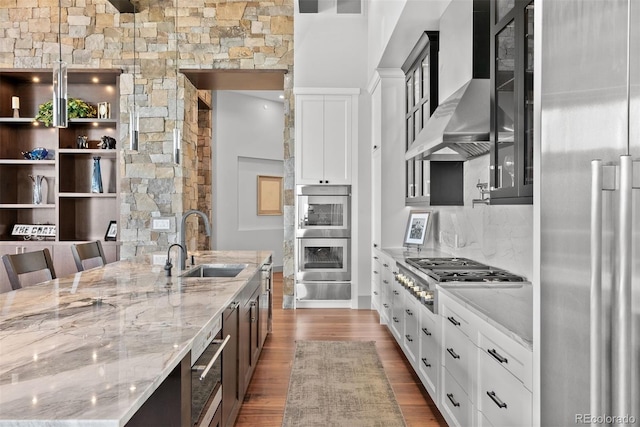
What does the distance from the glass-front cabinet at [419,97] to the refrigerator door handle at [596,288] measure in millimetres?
3250

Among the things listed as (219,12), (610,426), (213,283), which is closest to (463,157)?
(213,283)

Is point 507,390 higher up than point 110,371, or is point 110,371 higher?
point 110,371

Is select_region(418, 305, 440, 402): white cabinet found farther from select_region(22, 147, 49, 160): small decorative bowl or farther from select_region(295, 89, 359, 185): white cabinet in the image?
select_region(22, 147, 49, 160): small decorative bowl

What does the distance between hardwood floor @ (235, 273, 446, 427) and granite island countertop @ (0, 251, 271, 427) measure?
91 cm

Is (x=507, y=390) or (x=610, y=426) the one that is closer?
(x=610, y=426)

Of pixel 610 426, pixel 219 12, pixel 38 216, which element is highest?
pixel 219 12

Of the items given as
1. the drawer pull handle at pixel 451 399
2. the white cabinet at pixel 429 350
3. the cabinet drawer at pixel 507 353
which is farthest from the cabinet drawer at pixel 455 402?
the cabinet drawer at pixel 507 353

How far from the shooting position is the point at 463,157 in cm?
405

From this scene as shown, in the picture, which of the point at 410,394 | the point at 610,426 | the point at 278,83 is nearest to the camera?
the point at 610,426

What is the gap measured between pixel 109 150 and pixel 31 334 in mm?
5013

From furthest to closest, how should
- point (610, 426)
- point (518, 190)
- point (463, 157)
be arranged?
1. point (463, 157)
2. point (518, 190)
3. point (610, 426)

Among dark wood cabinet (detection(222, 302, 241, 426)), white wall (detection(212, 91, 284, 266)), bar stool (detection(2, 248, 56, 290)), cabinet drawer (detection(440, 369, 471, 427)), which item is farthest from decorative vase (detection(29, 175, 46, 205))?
cabinet drawer (detection(440, 369, 471, 427))

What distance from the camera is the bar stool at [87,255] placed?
367cm

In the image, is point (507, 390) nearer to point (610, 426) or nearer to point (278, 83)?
point (610, 426)
